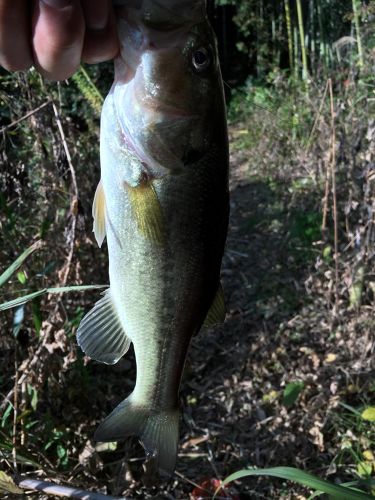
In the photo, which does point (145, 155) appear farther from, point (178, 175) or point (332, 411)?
point (332, 411)

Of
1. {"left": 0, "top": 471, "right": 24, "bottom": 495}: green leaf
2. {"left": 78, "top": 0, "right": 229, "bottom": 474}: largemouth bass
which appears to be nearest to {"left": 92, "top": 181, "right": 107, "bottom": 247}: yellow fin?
{"left": 78, "top": 0, "right": 229, "bottom": 474}: largemouth bass

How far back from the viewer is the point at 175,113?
1.27 meters

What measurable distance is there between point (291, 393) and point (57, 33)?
2733mm

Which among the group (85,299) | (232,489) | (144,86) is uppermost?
(144,86)

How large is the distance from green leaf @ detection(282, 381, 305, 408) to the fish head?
7.67 feet

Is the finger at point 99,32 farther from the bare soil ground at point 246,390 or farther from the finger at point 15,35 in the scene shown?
the bare soil ground at point 246,390

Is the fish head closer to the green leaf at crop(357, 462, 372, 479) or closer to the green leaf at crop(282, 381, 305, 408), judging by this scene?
the green leaf at crop(357, 462, 372, 479)

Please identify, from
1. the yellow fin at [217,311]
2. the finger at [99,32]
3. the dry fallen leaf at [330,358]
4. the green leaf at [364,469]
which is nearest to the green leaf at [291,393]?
the dry fallen leaf at [330,358]

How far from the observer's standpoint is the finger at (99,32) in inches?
41.8

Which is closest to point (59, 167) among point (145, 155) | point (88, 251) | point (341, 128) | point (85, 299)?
point (88, 251)

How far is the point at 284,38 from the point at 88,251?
707 cm

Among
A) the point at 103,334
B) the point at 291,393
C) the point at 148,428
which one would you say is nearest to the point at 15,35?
the point at 103,334

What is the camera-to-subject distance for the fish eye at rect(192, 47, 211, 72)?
4.06 feet

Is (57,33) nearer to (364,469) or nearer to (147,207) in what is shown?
(147,207)
